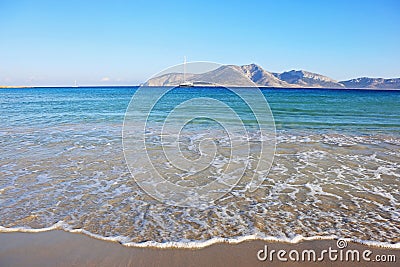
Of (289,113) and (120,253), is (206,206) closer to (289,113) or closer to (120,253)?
(120,253)

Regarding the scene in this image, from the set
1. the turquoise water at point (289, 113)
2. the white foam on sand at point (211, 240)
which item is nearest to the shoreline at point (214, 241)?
the white foam on sand at point (211, 240)

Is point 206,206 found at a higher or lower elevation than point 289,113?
lower

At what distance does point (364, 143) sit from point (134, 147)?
10.4m

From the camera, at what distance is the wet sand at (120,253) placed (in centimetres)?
420

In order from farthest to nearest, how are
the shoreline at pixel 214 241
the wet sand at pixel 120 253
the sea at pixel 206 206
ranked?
the sea at pixel 206 206
the shoreline at pixel 214 241
the wet sand at pixel 120 253

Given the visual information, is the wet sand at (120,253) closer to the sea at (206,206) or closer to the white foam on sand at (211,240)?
the white foam on sand at (211,240)

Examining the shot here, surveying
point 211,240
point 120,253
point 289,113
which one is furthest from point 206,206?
point 289,113

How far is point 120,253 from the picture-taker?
14.5 ft

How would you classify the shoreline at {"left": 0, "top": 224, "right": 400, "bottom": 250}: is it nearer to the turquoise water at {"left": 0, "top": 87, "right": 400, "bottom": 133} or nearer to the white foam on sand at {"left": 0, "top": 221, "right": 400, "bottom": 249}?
the white foam on sand at {"left": 0, "top": 221, "right": 400, "bottom": 249}

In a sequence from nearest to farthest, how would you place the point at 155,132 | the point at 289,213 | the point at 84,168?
the point at 289,213
the point at 84,168
the point at 155,132

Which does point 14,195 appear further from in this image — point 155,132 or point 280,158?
point 155,132

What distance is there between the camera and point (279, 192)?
711cm

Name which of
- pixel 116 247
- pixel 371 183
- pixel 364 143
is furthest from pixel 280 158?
pixel 116 247

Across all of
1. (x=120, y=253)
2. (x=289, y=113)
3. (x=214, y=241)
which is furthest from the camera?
(x=289, y=113)
